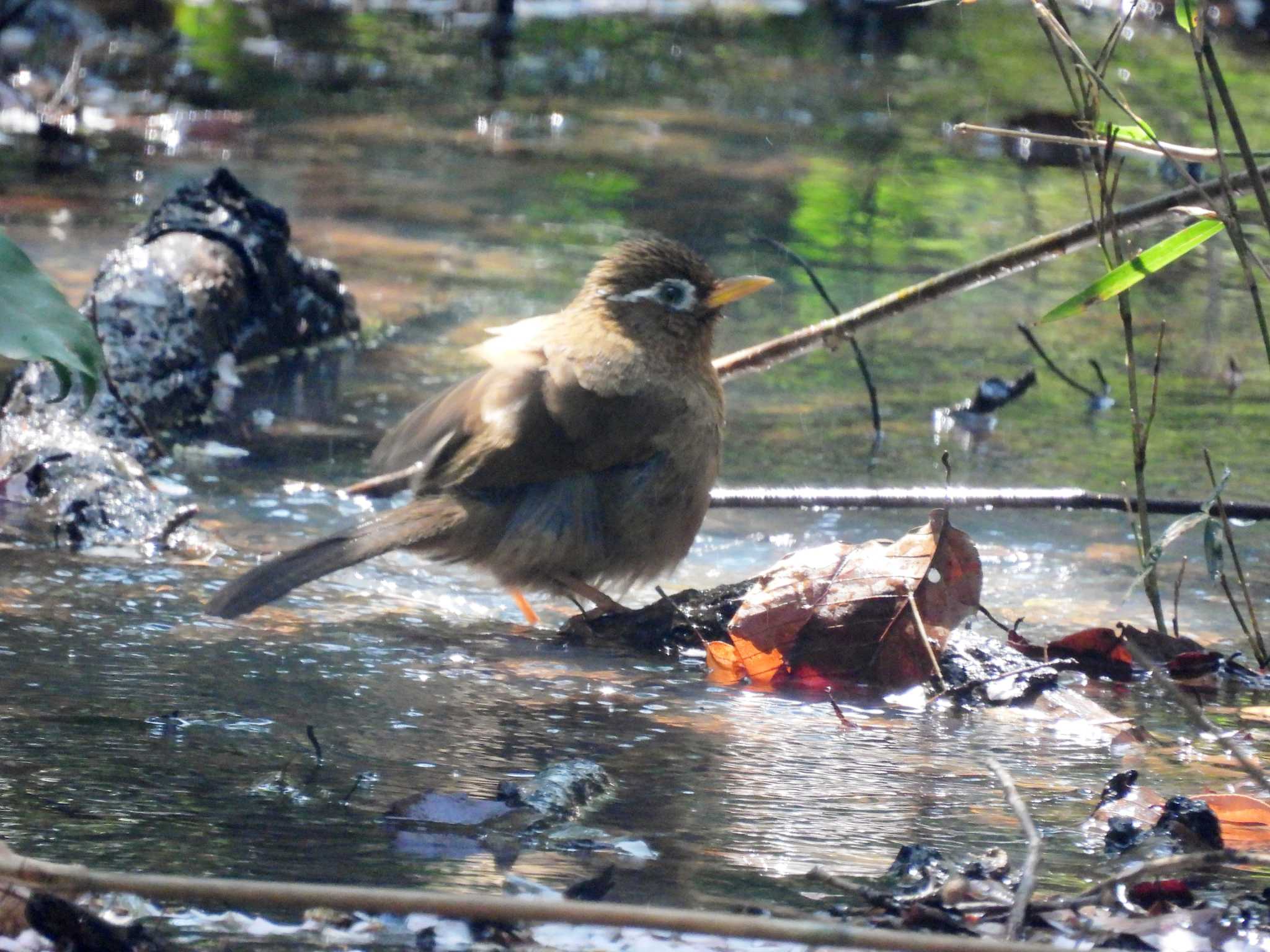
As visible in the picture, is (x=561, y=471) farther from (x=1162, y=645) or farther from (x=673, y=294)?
(x=1162, y=645)

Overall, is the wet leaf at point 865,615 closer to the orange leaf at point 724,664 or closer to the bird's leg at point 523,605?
the orange leaf at point 724,664

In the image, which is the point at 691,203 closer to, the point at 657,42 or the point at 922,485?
the point at 922,485

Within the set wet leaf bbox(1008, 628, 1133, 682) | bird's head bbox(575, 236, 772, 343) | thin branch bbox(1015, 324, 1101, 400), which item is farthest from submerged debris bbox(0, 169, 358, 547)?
thin branch bbox(1015, 324, 1101, 400)

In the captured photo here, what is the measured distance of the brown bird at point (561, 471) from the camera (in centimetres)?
436

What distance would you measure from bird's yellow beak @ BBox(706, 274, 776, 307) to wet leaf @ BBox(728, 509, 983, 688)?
1.33 meters

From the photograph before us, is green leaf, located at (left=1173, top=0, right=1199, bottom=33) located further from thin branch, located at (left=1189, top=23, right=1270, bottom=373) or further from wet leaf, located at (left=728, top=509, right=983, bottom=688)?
wet leaf, located at (left=728, top=509, right=983, bottom=688)

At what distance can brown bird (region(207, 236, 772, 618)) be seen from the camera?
14.3 feet

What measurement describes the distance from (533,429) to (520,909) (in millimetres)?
2540

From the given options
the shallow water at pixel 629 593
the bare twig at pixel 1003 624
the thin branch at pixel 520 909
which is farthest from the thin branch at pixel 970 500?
the thin branch at pixel 520 909

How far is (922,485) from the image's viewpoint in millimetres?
5121

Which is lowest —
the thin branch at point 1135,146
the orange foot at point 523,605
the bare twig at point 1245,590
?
the orange foot at point 523,605

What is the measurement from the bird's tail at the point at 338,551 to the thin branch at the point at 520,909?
71.5 inches

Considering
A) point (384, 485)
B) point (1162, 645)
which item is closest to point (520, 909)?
point (1162, 645)

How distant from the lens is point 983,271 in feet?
14.4
